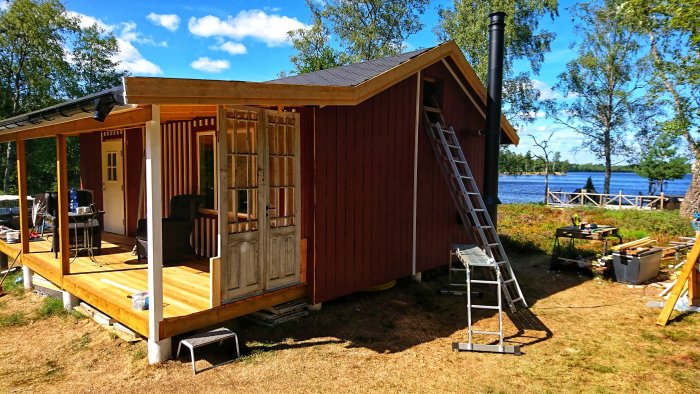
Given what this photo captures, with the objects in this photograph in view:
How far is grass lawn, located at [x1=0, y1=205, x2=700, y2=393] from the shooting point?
3.77 metres

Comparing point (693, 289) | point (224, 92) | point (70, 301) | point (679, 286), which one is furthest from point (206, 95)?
point (693, 289)

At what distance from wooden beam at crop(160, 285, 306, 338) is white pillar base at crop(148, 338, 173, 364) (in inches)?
4.1

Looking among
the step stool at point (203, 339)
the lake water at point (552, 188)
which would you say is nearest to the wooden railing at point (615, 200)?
the lake water at point (552, 188)

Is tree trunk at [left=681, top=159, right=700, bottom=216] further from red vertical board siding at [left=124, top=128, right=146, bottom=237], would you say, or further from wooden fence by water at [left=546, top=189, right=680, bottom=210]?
red vertical board siding at [left=124, top=128, right=146, bottom=237]

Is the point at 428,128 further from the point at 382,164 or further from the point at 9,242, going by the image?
the point at 9,242

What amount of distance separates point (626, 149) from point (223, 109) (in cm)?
3063

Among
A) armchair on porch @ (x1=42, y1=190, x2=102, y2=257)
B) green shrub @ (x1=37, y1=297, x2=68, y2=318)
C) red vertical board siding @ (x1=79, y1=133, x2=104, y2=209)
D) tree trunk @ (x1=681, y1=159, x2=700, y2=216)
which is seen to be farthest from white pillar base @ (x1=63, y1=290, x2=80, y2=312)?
tree trunk @ (x1=681, y1=159, x2=700, y2=216)

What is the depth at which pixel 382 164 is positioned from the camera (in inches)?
240

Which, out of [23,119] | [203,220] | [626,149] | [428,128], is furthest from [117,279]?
[626,149]

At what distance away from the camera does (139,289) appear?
15.7 ft

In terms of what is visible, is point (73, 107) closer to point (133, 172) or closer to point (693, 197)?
point (133, 172)

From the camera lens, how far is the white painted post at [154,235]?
368cm

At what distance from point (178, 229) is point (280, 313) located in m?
2.25

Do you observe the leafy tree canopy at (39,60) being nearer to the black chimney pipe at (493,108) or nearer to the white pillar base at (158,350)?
the white pillar base at (158,350)
